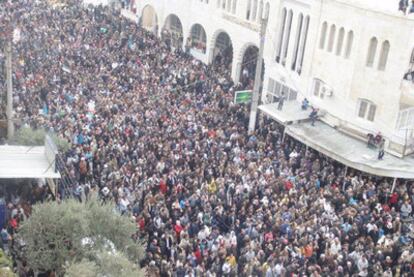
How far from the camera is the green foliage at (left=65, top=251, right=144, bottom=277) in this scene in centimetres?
1495

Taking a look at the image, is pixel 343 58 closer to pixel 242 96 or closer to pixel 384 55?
pixel 384 55

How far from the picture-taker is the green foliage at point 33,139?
22953 mm

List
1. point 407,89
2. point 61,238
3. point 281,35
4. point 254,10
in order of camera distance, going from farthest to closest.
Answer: point 254,10, point 281,35, point 407,89, point 61,238

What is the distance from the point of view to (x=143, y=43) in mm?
38656

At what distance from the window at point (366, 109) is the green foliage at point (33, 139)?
12745 millimetres

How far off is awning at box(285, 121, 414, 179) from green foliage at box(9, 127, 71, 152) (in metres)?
10.1

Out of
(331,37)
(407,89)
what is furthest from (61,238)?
(331,37)

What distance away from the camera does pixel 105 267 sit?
1553cm

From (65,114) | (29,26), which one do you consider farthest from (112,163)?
(29,26)

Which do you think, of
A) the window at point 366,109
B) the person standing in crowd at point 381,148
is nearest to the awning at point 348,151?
the person standing in crowd at point 381,148

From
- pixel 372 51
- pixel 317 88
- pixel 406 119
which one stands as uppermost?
pixel 372 51

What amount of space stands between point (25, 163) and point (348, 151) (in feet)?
42.5

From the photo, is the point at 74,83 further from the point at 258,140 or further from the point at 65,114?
the point at 258,140

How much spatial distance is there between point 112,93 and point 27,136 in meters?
8.02
